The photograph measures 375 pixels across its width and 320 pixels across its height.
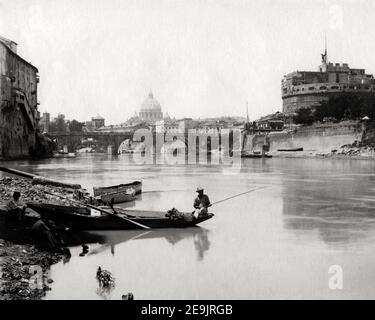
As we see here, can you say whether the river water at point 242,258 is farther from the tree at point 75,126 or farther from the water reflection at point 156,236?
the tree at point 75,126

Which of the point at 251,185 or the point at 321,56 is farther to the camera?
the point at 321,56

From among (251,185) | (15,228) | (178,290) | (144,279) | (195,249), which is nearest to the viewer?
(178,290)

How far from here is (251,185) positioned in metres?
31.8

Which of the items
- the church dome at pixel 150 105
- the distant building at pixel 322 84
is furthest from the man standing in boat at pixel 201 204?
the church dome at pixel 150 105

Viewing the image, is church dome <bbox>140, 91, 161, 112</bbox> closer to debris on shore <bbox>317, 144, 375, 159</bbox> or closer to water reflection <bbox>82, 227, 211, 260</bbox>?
debris on shore <bbox>317, 144, 375, 159</bbox>

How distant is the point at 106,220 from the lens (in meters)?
14.6

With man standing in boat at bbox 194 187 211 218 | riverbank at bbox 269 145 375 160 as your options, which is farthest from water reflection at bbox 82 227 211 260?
riverbank at bbox 269 145 375 160

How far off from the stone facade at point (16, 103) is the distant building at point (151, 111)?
115 metres

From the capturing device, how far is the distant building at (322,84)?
10331 centimetres

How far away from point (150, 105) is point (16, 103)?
131 meters

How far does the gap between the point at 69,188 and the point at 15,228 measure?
40.4 feet

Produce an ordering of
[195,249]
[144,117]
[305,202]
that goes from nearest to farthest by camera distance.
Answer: [195,249]
[305,202]
[144,117]
